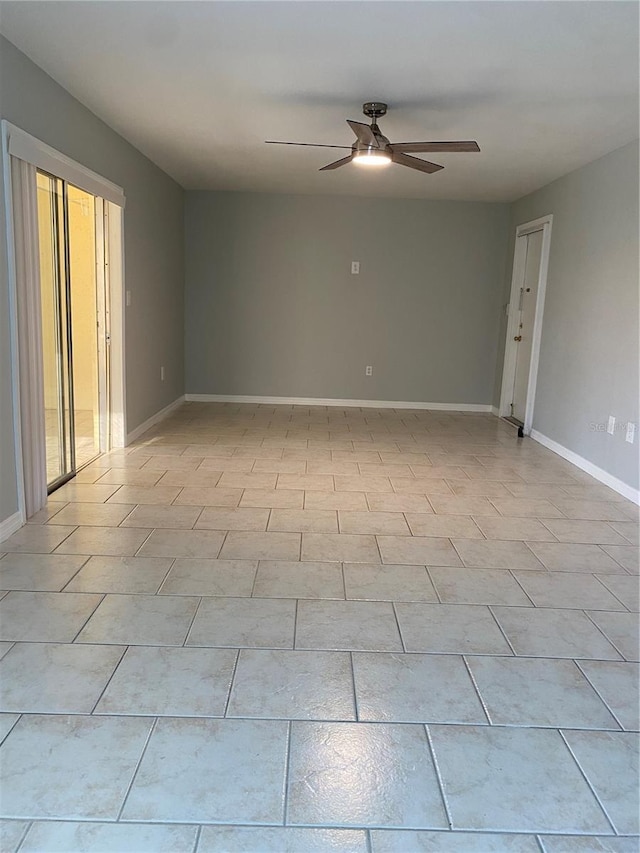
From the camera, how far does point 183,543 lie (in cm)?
307

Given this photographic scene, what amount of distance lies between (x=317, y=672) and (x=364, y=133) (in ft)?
9.17

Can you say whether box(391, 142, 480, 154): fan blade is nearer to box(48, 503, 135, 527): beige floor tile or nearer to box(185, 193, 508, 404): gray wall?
box(48, 503, 135, 527): beige floor tile

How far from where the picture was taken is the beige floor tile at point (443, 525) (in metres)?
3.32

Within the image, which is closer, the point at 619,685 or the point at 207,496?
the point at 619,685

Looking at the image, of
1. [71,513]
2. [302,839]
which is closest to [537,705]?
[302,839]

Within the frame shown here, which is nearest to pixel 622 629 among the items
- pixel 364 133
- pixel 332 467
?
pixel 332 467

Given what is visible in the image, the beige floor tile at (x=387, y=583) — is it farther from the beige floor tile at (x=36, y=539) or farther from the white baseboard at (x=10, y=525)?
the white baseboard at (x=10, y=525)

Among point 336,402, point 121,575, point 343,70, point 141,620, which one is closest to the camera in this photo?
point 141,620

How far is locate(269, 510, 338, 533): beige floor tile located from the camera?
3.32m

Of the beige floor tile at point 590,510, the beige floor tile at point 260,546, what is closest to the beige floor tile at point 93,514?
the beige floor tile at point 260,546

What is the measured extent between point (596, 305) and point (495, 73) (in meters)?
2.13

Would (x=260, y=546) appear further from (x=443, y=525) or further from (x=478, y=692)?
(x=478, y=692)

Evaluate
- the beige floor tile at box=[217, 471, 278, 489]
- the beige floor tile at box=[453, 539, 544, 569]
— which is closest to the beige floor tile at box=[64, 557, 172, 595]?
the beige floor tile at box=[217, 471, 278, 489]

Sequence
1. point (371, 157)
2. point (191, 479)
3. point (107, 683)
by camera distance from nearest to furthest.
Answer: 1. point (107, 683)
2. point (371, 157)
3. point (191, 479)
